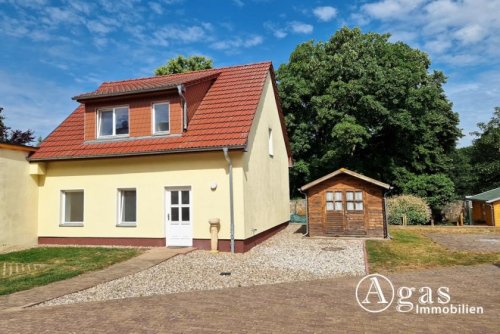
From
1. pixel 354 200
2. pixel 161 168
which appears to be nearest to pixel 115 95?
pixel 161 168

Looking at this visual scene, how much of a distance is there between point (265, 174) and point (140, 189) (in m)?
5.26

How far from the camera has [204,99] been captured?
50.4 ft

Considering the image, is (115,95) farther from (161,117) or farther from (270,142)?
(270,142)

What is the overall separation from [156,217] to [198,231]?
1.73 meters

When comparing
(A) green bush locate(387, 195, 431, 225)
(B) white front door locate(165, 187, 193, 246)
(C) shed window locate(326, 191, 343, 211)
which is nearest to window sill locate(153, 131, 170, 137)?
(B) white front door locate(165, 187, 193, 246)

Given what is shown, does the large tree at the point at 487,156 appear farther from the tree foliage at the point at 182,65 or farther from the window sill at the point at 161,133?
the window sill at the point at 161,133

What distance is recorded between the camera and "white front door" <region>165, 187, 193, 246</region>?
42.9 ft

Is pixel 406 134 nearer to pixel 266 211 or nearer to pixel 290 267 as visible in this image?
pixel 266 211

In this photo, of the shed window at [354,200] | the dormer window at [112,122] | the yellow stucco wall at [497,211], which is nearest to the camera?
the dormer window at [112,122]

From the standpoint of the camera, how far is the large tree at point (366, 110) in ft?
93.1

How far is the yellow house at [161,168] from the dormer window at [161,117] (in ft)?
0.13

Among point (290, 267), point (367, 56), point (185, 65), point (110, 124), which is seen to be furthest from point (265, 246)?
point (185, 65)

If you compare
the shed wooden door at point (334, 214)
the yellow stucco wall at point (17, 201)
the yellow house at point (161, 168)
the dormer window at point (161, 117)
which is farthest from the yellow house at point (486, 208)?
the yellow stucco wall at point (17, 201)

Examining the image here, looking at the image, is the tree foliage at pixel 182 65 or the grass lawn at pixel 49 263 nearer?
the grass lawn at pixel 49 263
